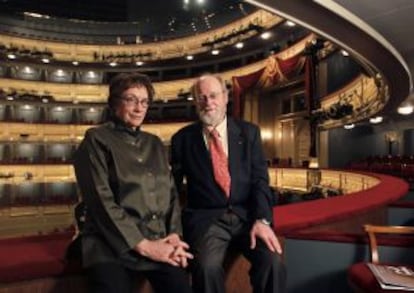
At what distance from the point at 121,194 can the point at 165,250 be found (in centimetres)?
32

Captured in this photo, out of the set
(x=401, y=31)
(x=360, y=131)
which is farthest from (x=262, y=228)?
(x=360, y=131)

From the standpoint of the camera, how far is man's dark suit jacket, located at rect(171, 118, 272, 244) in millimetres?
2201

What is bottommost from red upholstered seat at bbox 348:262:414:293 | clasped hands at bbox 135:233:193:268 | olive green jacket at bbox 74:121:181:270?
red upholstered seat at bbox 348:262:414:293

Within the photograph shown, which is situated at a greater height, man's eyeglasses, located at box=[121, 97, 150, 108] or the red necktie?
man's eyeglasses, located at box=[121, 97, 150, 108]

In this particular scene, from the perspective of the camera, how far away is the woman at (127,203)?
5.76ft

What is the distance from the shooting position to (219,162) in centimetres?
228

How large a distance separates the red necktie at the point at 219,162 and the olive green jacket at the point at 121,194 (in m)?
0.32

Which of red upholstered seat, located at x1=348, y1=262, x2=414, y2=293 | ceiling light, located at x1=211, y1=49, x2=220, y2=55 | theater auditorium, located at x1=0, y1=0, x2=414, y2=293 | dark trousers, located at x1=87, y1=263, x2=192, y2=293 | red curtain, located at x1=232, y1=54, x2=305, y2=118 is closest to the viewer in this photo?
dark trousers, located at x1=87, y1=263, x2=192, y2=293

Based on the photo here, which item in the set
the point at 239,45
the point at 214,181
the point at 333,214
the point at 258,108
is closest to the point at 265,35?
the point at 239,45

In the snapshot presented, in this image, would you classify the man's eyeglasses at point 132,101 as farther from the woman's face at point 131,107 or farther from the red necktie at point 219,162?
the red necktie at point 219,162

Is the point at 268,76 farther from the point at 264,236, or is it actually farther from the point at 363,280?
the point at 264,236

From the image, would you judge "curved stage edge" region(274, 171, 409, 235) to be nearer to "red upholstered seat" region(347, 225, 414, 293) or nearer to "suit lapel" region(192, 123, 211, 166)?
"red upholstered seat" region(347, 225, 414, 293)

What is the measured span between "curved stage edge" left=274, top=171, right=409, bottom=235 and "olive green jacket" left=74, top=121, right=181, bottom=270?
98 centimetres

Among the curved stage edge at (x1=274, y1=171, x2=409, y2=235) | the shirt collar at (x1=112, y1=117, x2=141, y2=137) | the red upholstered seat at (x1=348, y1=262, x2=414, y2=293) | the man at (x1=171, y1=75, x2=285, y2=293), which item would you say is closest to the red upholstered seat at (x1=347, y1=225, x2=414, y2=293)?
the red upholstered seat at (x1=348, y1=262, x2=414, y2=293)
